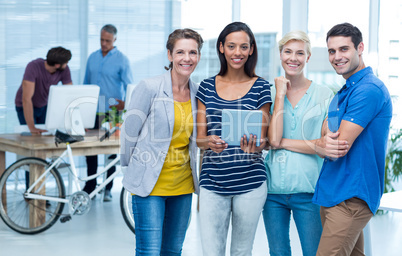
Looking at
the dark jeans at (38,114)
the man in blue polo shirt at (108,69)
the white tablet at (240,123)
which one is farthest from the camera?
the man in blue polo shirt at (108,69)

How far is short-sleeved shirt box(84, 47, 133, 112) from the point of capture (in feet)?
18.8

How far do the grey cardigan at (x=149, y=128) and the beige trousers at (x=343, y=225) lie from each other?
0.71 meters

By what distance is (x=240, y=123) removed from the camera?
218 centimetres

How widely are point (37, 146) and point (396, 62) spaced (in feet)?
11.6

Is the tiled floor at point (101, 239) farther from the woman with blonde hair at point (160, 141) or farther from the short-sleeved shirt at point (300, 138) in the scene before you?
the short-sleeved shirt at point (300, 138)

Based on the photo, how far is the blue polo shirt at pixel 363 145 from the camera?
1978mm

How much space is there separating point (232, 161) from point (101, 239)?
7.45 ft

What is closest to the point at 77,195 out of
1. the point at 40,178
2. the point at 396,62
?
the point at 40,178

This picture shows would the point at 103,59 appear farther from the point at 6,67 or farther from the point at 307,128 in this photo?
the point at 307,128

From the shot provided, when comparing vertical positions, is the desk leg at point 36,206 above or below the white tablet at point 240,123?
below

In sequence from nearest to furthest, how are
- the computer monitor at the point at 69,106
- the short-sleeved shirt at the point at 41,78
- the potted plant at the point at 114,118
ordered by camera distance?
the computer monitor at the point at 69,106 → the potted plant at the point at 114,118 → the short-sleeved shirt at the point at 41,78

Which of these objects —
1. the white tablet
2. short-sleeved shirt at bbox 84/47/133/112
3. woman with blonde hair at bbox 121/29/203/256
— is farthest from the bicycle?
the white tablet

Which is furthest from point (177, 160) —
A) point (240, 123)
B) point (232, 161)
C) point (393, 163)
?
point (393, 163)

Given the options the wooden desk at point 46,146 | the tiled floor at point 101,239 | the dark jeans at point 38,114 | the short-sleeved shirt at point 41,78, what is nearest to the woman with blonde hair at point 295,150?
the tiled floor at point 101,239
